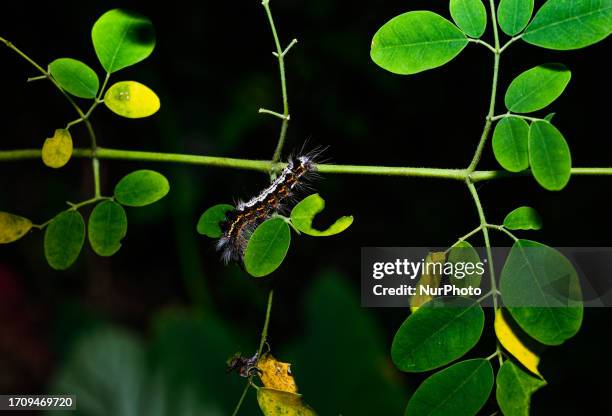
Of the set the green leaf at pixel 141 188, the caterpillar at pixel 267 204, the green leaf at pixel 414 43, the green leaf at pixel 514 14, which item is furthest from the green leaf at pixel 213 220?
the green leaf at pixel 514 14

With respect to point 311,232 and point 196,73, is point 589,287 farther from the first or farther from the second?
point 196,73

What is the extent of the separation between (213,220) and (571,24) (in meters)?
1.03

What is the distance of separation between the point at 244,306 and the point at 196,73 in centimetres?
148

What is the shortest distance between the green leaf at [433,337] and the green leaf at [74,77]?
1.00 m

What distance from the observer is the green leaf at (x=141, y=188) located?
1.68 metres

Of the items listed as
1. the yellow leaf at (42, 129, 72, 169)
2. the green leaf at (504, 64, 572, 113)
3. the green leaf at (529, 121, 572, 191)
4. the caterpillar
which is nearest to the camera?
the green leaf at (529, 121, 572, 191)

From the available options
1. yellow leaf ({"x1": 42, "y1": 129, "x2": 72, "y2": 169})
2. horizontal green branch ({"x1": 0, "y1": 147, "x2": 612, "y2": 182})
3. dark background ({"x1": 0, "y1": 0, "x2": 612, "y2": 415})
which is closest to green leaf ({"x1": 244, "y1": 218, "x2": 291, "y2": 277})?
horizontal green branch ({"x1": 0, "y1": 147, "x2": 612, "y2": 182})

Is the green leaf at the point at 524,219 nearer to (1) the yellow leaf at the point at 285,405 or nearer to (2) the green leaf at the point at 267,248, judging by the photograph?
(2) the green leaf at the point at 267,248

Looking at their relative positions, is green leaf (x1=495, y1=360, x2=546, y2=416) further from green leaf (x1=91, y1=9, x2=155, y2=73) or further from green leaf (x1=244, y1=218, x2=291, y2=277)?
green leaf (x1=91, y1=9, x2=155, y2=73)

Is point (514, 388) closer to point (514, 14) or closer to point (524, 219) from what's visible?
point (524, 219)

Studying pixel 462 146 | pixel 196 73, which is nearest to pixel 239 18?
pixel 196 73

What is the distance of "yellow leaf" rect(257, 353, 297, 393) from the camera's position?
1.56 meters

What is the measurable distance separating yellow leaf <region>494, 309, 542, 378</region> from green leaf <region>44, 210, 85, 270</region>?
1.06 m

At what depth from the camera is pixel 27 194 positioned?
4.23 metres
